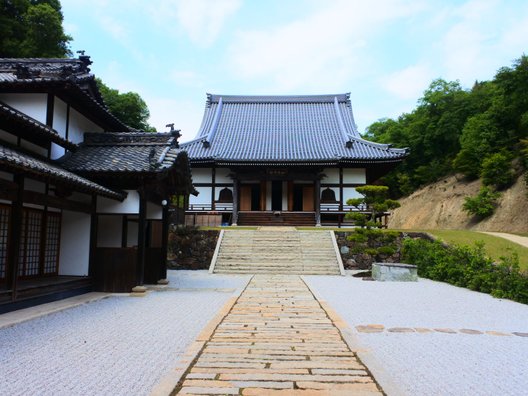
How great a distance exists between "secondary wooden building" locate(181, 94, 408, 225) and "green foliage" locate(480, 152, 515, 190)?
9401 millimetres

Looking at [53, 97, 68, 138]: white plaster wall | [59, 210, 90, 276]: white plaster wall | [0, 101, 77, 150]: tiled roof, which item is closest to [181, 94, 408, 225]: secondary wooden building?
[59, 210, 90, 276]: white plaster wall

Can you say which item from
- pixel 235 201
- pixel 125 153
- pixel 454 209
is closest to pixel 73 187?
pixel 125 153

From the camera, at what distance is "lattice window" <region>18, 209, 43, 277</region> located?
921 centimetres

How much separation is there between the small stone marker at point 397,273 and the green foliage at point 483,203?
1944 cm

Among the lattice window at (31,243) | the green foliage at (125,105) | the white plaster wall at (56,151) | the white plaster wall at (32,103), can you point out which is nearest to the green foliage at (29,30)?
the green foliage at (125,105)

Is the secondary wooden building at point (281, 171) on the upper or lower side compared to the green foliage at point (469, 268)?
upper

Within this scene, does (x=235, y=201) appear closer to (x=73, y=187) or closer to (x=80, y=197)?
(x=80, y=197)

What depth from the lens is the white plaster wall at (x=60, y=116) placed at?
10.4 m

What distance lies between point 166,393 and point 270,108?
31238mm

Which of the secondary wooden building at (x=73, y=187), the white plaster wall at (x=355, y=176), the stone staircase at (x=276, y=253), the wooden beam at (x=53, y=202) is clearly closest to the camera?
the wooden beam at (x=53, y=202)

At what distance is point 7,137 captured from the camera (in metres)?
8.64

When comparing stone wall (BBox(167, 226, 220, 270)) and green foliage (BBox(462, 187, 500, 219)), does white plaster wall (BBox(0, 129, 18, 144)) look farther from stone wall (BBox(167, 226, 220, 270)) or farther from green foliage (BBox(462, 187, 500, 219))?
green foliage (BBox(462, 187, 500, 219))

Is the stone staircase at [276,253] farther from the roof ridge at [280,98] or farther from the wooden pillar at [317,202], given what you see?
the roof ridge at [280,98]

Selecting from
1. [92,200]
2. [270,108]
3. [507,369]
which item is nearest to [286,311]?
[507,369]
